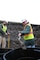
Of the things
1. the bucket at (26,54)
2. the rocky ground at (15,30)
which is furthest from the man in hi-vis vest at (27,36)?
the rocky ground at (15,30)

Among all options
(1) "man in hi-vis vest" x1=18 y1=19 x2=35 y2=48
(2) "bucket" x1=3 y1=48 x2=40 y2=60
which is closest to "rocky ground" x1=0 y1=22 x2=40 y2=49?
(1) "man in hi-vis vest" x1=18 y1=19 x2=35 y2=48

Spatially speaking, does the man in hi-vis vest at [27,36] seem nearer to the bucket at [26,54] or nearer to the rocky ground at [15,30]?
the bucket at [26,54]

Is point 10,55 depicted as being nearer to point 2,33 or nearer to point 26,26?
point 26,26

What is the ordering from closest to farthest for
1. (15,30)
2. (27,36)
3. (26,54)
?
(26,54) → (27,36) → (15,30)

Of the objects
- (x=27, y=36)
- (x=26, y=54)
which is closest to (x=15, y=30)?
(x=27, y=36)

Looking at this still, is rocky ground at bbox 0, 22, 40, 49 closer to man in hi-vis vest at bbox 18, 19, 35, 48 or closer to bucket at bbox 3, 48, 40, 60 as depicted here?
man in hi-vis vest at bbox 18, 19, 35, 48

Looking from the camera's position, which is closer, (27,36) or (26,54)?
(26,54)

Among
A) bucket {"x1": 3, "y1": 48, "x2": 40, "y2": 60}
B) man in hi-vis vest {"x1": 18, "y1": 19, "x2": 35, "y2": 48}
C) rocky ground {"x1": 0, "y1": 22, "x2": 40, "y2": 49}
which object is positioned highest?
rocky ground {"x1": 0, "y1": 22, "x2": 40, "y2": 49}

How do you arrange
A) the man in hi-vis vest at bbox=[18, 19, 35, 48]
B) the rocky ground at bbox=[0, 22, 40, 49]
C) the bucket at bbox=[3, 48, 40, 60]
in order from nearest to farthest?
the bucket at bbox=[3, 48, 40, 60]
the man in hi-vis vest at bbox=[18, 19, 35, 48]
the rocky ground at bbox=[0, 22, 40, 49]

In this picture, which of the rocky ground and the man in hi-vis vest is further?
the rocky ground

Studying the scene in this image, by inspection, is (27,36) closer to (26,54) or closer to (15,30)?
(26,54)

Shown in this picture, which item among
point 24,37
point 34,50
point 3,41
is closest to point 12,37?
point 3,41

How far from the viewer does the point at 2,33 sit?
334 inches

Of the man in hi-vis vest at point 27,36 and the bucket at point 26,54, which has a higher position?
the man in hi-vis vest at point 27,36
